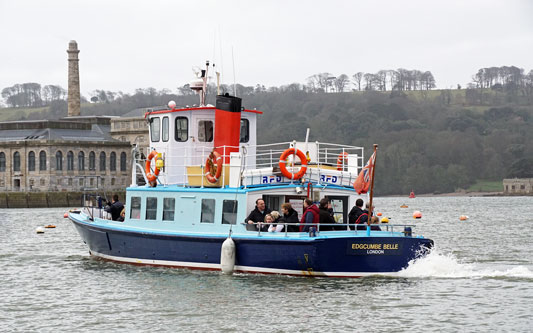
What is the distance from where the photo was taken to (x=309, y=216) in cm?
2202

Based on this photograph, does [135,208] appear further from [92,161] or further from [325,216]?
[92,161]

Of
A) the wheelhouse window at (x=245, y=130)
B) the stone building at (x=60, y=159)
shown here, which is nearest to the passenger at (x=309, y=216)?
the wheelhouse window at (x=245, y=130)

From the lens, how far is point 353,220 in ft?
74.6

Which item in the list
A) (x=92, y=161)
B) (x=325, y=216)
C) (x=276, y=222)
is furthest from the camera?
(x=92, y=161)

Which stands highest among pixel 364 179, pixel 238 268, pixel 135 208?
pixel 364 179

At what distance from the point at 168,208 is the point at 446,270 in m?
7.85

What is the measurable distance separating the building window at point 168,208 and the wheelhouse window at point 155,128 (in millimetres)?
2592

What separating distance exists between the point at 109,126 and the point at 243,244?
12109 cm

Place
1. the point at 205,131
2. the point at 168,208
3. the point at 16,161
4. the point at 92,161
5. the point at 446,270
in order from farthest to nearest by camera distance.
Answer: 1. the point at 92,161
2. the point at 16,161
3. the point at 205,131
4. the point at 168,208
5. the point at 446,270

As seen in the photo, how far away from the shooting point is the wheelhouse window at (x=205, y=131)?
26.3 meters

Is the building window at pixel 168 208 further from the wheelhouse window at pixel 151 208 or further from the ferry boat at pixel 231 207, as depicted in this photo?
the wheelhouse window at pixel 151 208

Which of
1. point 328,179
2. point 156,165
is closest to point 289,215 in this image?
point 328,179

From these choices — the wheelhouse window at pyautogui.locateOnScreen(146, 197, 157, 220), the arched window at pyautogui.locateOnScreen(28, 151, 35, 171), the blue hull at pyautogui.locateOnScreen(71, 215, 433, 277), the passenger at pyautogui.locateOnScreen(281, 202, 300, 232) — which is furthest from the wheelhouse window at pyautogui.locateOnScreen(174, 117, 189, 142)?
the arched window at pyautogui.locateOnScreen(28, 151, 35, 171)

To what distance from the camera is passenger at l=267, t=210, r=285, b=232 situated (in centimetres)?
2252
